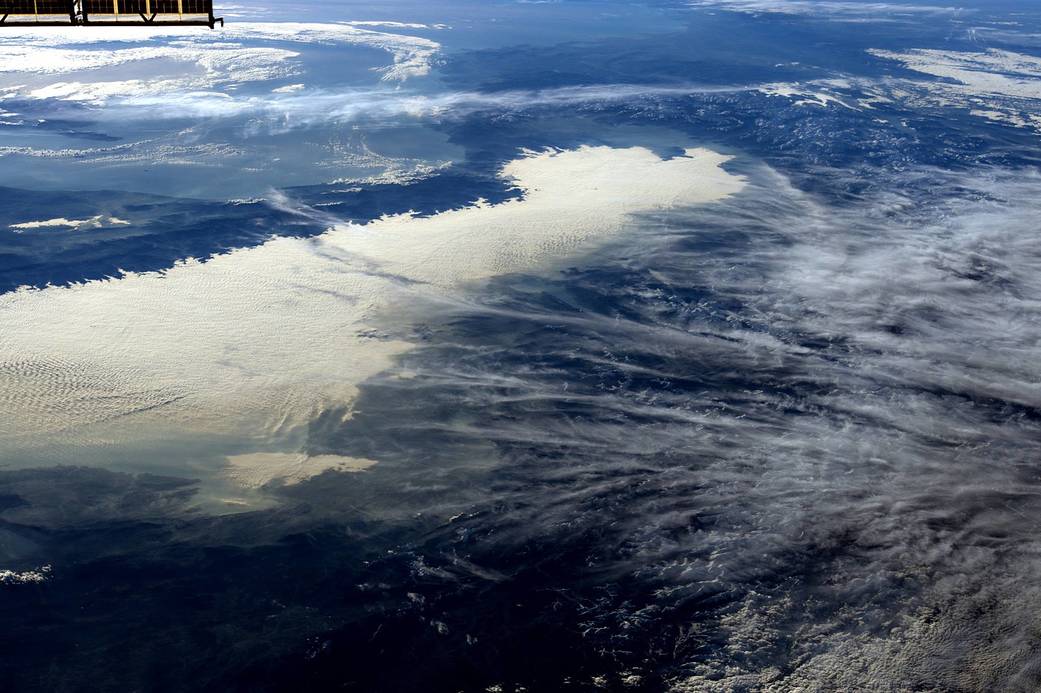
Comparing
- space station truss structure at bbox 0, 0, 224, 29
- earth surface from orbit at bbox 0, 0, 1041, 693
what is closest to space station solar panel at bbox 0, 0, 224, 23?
space station truss structure at bbox 0, 0, 224, 29

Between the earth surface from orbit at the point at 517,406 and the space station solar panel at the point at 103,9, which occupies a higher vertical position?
the space station solar panel at the point at 103,9

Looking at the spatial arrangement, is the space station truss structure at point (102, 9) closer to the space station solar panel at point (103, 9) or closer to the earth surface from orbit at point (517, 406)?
the space station solar panel at point (103, 9)

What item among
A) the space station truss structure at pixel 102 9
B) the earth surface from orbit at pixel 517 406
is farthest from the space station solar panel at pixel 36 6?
the earth surface from orbit at pixel 517 406

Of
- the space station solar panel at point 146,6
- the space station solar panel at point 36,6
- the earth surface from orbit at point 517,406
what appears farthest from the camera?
the space station solar panel at point 146,6

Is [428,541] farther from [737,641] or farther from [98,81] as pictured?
[98,81]

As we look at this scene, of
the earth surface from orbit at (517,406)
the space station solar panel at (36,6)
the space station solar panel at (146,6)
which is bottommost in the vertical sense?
the earth surface from orbit at (517,406)

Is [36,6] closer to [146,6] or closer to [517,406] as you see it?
[146,6]

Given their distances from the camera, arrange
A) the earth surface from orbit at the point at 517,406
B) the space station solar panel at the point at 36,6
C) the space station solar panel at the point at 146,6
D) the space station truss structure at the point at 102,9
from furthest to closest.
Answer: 1. the space station solar panel at the point at 146,6
2. the space station solar panel at the point at 36,6
3. the space station truss structure at the point at 102,9
4. the earth surface from orbit at the point at 517,406

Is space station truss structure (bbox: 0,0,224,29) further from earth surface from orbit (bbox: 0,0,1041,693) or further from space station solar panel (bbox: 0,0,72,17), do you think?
earth surface from orbit (bbox: 0,0,1041,693)
